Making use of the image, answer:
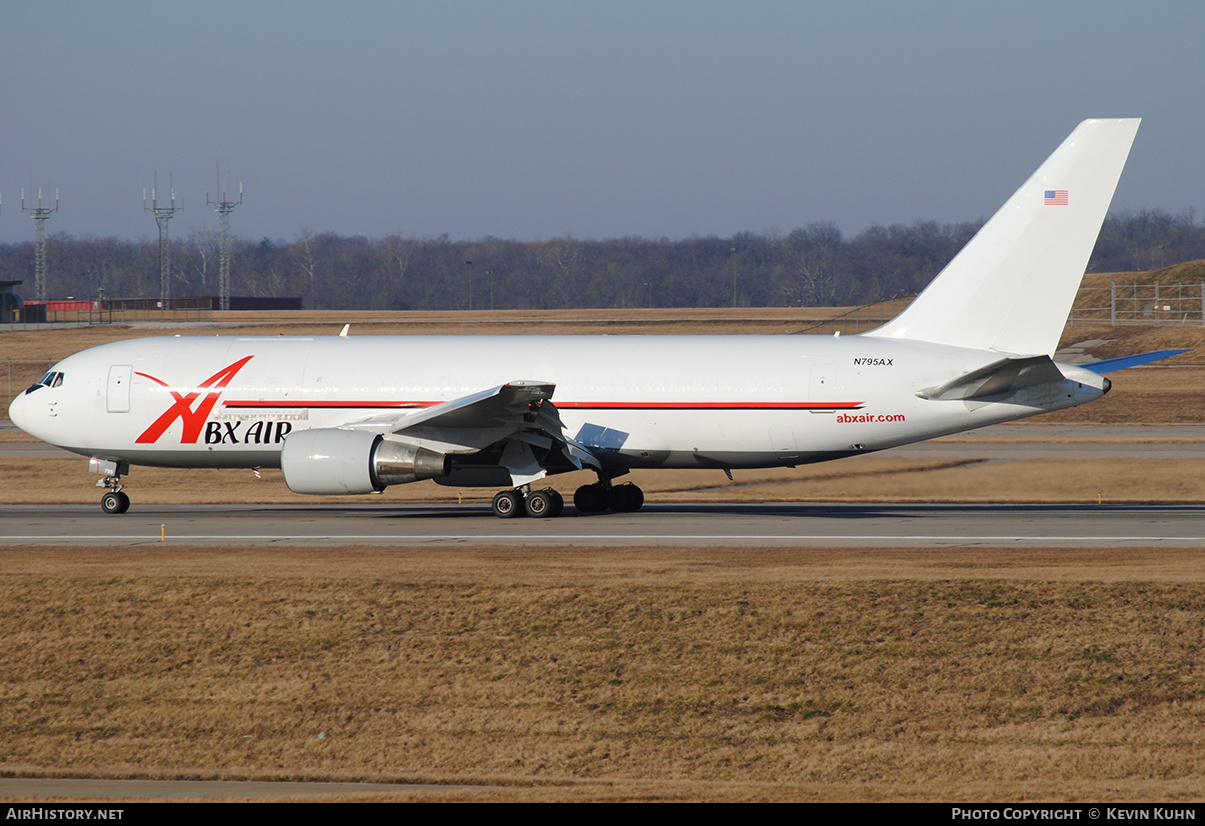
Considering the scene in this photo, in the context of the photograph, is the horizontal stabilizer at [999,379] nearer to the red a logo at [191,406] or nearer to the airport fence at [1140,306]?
the red a logo at [191,406]

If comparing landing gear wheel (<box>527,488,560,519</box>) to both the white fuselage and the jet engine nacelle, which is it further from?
the jet engine nacelle

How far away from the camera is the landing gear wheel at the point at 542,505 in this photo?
29.0 metres

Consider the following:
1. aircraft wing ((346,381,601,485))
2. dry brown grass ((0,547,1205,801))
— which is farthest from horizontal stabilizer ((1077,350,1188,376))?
aircraft wing ((346,381,601,485))

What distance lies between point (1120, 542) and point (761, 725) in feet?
36.6

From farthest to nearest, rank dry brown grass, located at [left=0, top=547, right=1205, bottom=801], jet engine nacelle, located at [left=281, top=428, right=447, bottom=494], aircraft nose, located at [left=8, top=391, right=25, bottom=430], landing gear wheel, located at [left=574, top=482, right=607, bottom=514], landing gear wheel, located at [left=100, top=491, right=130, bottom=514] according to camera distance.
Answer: aircraft nose, located at [left=8, top=391, right=25, bottom=430] → landing gear wheel, located at [left=100, top=491, right=130, bottom=514] → landing gear wheel, located at [left=574, top=482, right=607, bottom=514] → jet engine nacelle, located at [left=281, top=428, right=447, bottom=494] → dry brown grass, located at [left=0, top=547, right=1205, bottom=801]

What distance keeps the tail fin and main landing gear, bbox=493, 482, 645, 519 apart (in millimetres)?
7874

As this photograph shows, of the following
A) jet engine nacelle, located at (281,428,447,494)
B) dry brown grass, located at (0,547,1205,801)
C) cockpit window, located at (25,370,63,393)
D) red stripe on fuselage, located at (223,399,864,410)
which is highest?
cockpit window, located at (25,370,63,393)

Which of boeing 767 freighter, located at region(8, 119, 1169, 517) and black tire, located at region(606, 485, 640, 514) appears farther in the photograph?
black tire, located at region(606, 485, 640, 514)

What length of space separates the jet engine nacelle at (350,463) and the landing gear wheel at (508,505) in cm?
210

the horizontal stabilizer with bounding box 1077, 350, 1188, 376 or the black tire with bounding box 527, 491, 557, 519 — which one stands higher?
the horizontal stabilizer with bounding box 1077, 350, 1188, 376

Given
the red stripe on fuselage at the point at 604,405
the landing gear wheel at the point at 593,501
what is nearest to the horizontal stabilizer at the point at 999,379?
the red stripe on fuselage at the point at 604,405

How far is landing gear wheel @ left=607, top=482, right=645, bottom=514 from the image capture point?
30172 millimetres

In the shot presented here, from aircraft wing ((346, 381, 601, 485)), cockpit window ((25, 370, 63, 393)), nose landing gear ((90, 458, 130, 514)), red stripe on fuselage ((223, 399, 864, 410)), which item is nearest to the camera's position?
aircraft wing ((346, 381, 601, 485))
